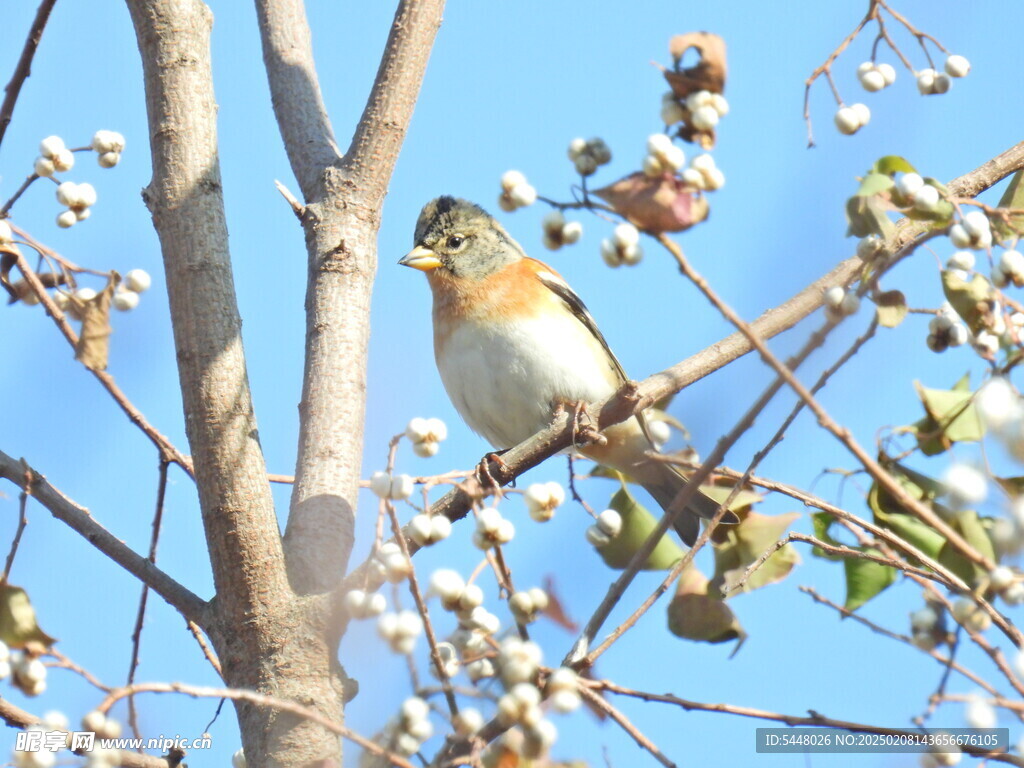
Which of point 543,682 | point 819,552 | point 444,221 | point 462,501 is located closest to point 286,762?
point 462,501

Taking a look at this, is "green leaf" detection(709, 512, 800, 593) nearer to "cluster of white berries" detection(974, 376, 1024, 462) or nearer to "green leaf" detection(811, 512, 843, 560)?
"green leaf" detection(811, 512, 843, 560)

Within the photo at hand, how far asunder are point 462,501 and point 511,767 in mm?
814

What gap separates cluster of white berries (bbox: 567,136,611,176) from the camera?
1.71m

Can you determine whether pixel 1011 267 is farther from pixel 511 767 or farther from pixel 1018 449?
pixel 511 767

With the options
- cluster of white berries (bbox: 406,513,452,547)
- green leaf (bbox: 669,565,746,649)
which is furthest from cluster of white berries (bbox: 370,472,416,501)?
green leaf (bbox: 669,565,746,649)

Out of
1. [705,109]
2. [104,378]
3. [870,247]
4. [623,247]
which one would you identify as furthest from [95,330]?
[870,247]

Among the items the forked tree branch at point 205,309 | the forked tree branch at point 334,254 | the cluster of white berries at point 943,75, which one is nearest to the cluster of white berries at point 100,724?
the forked tree branch at point 205,309

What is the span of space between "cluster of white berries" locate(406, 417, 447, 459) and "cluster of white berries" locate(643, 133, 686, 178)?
2.65ft

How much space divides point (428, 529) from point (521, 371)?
2251mm

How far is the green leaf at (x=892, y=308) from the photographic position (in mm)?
2057

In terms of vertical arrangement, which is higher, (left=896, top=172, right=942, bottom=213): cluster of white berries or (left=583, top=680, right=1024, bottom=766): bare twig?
(left=896, top=172, right=942, bottom=213): cluster of white berries

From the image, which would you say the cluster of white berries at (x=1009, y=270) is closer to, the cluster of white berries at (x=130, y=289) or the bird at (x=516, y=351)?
the cluster of white berries at (x=130, y=289)

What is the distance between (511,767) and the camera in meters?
1.76

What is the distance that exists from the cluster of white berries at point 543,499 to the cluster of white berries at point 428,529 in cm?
17
